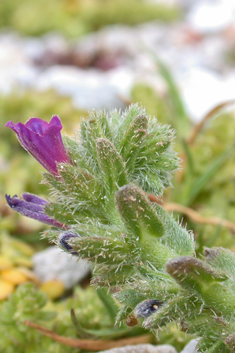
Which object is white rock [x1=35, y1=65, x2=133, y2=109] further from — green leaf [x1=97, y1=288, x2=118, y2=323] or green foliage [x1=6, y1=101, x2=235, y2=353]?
green foliage [x1=6, y1=101, x2=235, y2=353]

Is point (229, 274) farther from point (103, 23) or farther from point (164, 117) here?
point (103, 23)

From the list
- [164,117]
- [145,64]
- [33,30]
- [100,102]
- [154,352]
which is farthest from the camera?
[33,30]

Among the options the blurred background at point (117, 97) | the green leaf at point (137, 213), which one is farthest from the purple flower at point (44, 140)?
the blurred background at point (117, 97)

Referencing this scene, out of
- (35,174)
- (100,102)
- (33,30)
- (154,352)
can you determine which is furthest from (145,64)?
(154,352)

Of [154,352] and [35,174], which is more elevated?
[35,174]

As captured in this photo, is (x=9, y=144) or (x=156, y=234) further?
(x=9, y=144)

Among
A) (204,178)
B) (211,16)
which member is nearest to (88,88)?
(204,178)
